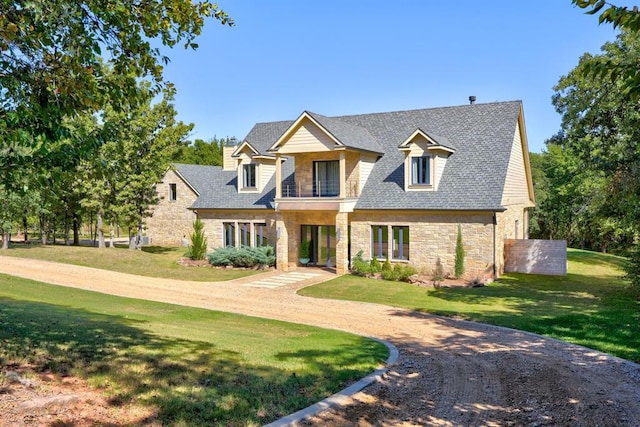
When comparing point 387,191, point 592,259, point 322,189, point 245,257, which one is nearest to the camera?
point 387,191

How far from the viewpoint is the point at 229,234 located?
31078mm

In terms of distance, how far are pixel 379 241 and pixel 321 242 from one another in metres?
3.98

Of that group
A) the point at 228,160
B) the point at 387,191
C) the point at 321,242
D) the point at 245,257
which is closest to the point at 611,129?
the point at 387,191

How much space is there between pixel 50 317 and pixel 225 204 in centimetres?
1902

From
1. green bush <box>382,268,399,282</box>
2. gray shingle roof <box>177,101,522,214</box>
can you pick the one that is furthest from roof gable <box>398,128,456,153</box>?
green bush <box>382,268,399,282</box>

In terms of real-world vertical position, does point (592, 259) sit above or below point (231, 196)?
below

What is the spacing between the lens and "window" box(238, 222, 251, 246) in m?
30.4

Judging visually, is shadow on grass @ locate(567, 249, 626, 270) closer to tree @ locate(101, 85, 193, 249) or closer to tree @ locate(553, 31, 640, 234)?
tree @ locate(553, 31, 640, 234)

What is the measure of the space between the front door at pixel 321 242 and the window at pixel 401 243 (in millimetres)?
3917

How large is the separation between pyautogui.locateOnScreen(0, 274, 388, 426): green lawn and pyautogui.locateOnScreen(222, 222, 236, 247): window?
54.5 ft

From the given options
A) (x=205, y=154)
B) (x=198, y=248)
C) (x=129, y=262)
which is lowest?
(x=129, y=262)

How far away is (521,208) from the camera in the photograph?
2969 centimetres

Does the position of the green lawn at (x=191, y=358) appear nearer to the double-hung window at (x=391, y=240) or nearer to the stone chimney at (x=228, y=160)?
the double-hung window at (x=391, y=240)

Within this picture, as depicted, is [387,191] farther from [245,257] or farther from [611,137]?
[611,137]
